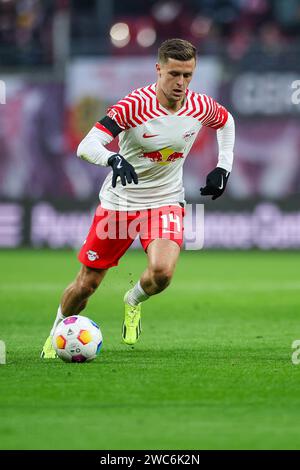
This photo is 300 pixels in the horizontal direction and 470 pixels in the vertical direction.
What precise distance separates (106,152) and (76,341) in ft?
4.87

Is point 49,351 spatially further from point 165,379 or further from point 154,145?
point 154,145

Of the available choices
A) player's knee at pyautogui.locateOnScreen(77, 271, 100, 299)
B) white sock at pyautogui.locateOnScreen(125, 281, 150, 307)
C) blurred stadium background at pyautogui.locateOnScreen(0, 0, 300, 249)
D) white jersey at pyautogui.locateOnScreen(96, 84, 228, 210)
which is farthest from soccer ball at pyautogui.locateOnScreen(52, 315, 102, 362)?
blurred stadium background at pyautogui.locateOnScreen(0, 0, 300, 249)

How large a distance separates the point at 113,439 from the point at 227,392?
5.05ft

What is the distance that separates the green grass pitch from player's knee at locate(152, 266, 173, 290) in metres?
0.61

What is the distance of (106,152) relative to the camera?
8.59m

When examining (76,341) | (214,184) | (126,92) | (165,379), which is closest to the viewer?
(165,379)

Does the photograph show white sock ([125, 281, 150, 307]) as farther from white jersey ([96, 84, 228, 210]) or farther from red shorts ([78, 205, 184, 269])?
white jersey ([96, 84, 228, 210])

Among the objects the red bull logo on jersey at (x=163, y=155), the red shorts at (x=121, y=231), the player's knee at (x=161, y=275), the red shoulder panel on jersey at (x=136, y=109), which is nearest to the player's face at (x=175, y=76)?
the red shoulder panel on jersey at (x=136, y=109)

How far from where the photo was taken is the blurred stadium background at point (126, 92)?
22922 millimetres

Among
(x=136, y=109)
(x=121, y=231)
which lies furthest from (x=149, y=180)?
(x=136, y=109)

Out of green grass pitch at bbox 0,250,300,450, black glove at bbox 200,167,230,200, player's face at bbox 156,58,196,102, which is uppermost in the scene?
player's face at bbox 156,58,196,102

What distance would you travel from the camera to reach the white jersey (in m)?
9.09

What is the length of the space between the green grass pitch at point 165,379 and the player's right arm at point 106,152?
145 centimetres

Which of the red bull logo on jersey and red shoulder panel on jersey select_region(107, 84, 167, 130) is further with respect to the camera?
the red bull logo on jersey
